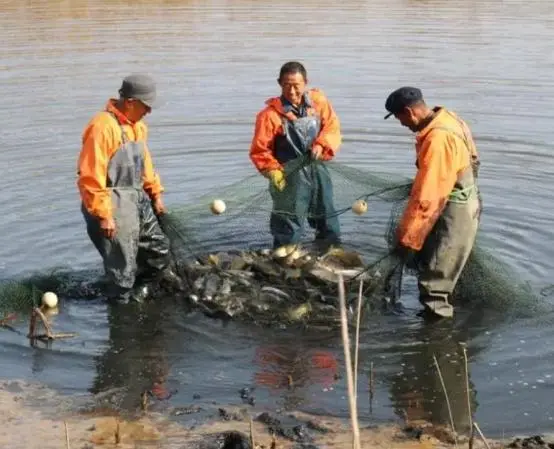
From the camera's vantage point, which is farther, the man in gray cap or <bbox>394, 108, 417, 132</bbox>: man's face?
the man in gray cap

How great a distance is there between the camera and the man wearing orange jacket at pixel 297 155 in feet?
30.9

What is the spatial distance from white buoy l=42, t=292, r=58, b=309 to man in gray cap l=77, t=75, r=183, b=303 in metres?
0.51

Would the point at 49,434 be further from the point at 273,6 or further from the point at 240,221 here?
the point at 273,6

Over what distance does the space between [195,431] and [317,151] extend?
347 centimetres

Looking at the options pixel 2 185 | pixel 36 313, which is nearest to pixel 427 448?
pixel 36 313

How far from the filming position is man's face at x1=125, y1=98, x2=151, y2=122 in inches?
328

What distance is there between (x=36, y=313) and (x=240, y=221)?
2150mm

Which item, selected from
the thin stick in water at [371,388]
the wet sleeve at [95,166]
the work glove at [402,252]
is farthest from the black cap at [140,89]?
the thin stick in water at [371,388]

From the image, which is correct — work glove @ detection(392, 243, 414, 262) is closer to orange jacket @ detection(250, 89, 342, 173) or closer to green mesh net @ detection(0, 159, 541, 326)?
green mesh net @ detection(0, 159, 541, 326)

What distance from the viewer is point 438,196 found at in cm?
782

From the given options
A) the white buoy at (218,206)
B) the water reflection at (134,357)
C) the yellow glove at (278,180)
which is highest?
the yellow glove at (278,180)

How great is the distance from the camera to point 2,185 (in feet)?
44.7

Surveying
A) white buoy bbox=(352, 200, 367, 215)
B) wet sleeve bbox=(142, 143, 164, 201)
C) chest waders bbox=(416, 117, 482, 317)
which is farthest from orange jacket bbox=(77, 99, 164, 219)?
chest waders bbox=(416, 117, 482, 317)

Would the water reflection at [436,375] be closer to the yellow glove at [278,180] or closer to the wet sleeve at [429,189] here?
the wet sleeve at [429,189]
